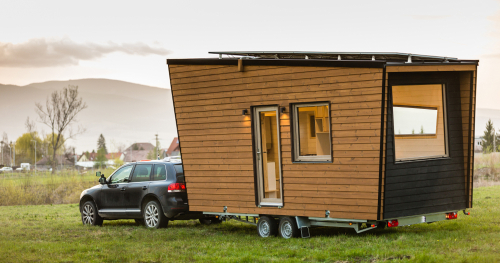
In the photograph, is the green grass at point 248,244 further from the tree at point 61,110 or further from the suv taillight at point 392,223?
the tree at point 61,110

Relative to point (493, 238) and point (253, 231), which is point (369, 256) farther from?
point (253, 231)

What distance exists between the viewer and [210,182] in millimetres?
11328

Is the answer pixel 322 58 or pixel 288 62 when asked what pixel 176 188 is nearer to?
pixel 288 62

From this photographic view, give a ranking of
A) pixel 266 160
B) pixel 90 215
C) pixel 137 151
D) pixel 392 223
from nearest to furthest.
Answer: pixel 392 223
pixel 266 160
pixel 90 215
pixel 137 151

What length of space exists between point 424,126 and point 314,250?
324cm

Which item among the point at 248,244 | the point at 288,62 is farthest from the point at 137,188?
the point at 288,62

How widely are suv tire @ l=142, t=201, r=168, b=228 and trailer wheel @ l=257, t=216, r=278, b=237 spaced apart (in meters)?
2.51

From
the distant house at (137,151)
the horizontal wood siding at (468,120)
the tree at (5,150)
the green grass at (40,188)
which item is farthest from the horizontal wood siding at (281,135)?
the tree at (5,150)

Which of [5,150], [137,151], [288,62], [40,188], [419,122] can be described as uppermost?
[288,62]

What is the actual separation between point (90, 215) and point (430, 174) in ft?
27.1

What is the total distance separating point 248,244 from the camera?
374 inches

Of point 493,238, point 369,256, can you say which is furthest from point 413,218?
point 369,256

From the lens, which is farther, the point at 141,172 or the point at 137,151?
the point at 137,151

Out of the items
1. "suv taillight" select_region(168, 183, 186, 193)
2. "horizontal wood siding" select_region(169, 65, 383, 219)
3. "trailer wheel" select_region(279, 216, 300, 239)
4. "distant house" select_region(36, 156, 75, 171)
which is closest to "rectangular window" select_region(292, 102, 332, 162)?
"horizontal wood siding" select_region(169, 65, 383, 219)
